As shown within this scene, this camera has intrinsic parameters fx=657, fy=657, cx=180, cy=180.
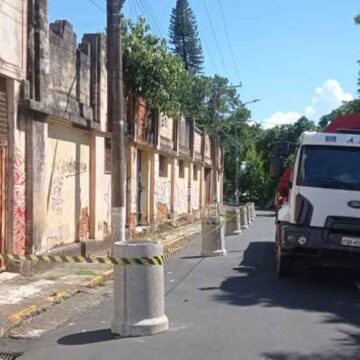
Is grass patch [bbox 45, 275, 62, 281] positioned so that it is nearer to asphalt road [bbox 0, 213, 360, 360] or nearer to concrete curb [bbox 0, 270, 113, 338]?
concrete curb [bbox 0, 270, 113, 338]

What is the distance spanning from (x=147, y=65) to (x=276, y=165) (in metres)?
8.41

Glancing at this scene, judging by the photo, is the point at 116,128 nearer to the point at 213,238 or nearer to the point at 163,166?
the point at 213,238

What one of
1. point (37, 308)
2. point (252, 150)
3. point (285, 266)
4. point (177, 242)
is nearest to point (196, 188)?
point (177, 242)

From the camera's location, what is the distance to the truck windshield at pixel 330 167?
11594 mm

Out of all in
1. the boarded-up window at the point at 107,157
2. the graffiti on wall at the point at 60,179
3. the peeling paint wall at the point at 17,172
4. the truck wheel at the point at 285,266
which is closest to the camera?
the peeling paint wall at the point at 17,172

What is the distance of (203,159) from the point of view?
133 ft

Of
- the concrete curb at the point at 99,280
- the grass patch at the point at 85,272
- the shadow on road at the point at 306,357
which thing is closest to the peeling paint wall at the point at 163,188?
the grass patch at the point at 85,272

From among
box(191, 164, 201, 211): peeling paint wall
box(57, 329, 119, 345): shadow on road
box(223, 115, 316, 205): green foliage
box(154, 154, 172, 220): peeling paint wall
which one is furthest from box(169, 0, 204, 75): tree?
box(57, 329, 119, 345): shadow on road

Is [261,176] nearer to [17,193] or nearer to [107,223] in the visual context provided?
[107,223]

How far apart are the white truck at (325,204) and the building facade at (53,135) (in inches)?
196

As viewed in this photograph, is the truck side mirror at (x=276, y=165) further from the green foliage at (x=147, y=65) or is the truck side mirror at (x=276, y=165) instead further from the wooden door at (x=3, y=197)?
the green foliage at (x=147, y=65)

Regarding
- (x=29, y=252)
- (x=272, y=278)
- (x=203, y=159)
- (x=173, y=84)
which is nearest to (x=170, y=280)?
(x=272, y=278)

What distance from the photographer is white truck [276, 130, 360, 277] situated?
1139 cm

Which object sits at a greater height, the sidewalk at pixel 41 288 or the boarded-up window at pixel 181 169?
the boarded-up window at pixel 181 169
